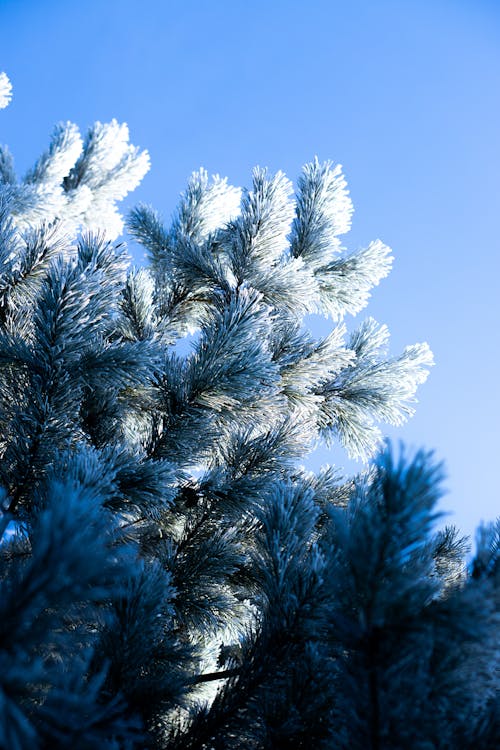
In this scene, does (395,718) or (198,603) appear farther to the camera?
(198,603)

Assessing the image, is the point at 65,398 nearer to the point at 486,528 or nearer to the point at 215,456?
the point at 215,456

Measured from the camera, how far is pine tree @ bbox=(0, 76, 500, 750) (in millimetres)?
656

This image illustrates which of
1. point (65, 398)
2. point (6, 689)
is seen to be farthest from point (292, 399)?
point (6, 689)

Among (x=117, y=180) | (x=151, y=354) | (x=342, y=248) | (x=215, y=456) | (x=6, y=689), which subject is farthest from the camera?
(x=117, y=180)

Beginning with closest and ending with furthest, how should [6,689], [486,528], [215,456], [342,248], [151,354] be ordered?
[6,689] → [486,528] → [151,354] → [215,456] → [342,248]

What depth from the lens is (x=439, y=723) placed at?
67 cm

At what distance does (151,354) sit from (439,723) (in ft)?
3.30

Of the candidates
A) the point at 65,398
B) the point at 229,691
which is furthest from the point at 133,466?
the point at 229,691

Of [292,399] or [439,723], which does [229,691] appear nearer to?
[439,723]

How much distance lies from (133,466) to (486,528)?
2.56 feet

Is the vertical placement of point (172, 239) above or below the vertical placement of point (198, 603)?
above

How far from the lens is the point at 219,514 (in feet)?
5.28

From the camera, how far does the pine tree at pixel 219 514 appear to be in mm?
656

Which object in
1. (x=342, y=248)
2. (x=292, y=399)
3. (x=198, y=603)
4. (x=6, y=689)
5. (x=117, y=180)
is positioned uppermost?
(x=117, y=180)
